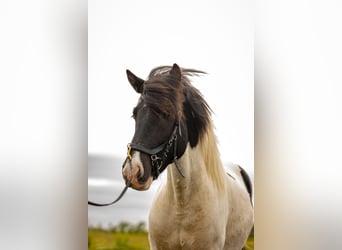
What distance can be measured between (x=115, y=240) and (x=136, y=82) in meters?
0.50

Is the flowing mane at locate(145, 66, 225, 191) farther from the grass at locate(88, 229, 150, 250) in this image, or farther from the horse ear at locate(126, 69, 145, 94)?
the grass at locate(88, 229, 150, 250)

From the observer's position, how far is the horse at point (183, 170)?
54.2 inches

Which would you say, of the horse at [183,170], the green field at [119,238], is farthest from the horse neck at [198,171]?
the green field at [119,238]

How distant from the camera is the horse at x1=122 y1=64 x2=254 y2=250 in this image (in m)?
1.38

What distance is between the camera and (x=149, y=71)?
1.45m

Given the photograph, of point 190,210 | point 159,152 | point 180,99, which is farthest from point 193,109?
point 190,210

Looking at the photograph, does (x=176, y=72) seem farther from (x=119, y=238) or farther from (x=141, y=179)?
(x=119, y=238)

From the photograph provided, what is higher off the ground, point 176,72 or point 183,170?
point 176,72

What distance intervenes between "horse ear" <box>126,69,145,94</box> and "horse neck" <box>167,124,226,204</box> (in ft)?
0.79

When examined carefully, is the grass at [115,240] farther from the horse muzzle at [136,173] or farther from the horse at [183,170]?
the horse muzzle at [136,173]

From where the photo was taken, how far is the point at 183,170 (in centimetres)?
141
